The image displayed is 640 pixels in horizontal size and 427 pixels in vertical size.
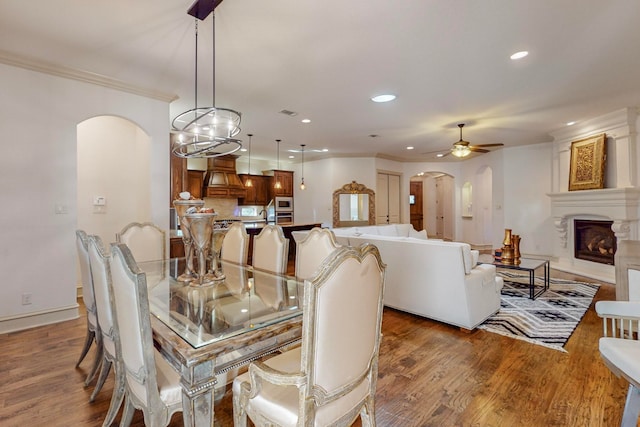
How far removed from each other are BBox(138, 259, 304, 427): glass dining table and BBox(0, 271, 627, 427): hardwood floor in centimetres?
66

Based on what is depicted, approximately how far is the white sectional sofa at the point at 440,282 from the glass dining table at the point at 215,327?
155 centimetres

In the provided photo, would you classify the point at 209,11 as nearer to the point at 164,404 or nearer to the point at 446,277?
the point at 164,404

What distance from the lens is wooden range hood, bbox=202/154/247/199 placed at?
730 centimetres

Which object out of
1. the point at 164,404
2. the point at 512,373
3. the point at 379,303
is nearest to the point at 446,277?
the point at 512,373

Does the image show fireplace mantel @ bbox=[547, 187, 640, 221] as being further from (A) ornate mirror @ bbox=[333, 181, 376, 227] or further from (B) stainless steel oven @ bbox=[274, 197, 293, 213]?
(B) stainless steel oven @ bbox=[274, 197, 293, 213]

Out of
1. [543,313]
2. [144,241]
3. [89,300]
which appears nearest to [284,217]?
[144,241]

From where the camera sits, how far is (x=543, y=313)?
11.3ft

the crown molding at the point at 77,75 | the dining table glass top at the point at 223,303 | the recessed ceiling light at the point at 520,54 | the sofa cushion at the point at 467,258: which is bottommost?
the dining table glass top at the point at 223,303

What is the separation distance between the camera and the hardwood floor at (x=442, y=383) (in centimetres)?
178

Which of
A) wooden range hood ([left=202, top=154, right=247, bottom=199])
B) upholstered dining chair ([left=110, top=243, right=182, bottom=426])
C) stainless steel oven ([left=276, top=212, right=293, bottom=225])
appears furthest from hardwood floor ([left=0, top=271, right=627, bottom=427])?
stainless steel oven ([left=276, top=212, right=293, bottom=225])

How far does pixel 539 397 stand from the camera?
1965mm

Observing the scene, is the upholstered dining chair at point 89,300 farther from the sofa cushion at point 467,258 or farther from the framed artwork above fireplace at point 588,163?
the framed artwork above fireplace at point 588,163

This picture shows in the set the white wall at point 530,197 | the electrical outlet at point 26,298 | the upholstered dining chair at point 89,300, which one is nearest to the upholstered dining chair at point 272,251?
the upholstered dining chair at point 89,300

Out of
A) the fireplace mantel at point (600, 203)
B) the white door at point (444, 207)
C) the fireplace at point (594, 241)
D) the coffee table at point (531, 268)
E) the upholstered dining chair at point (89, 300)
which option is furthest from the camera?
the white door at point (444, 207)
